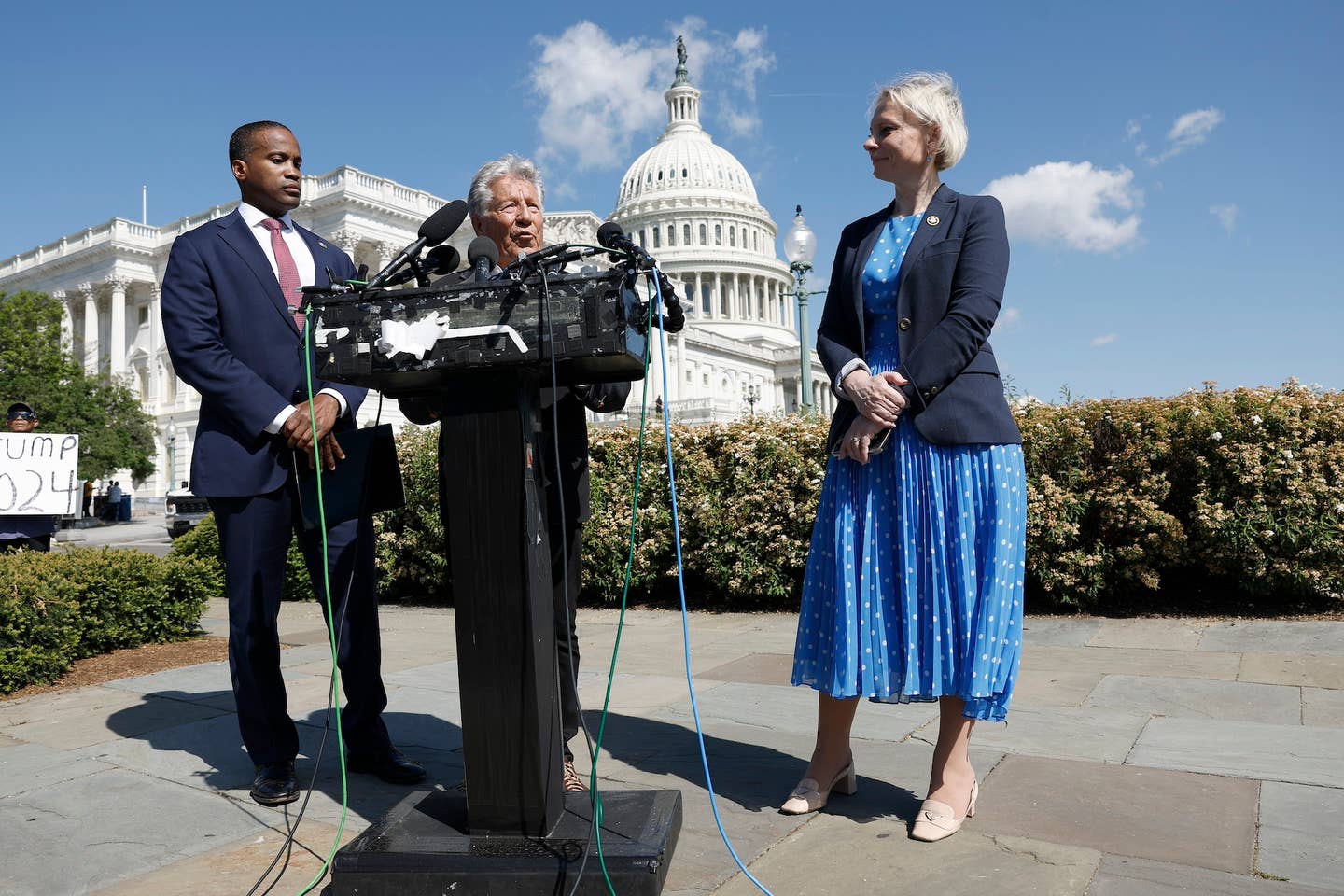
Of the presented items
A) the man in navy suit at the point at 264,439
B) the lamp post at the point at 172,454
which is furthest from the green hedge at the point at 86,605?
the lamp post at the point at 172,454

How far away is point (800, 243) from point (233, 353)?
41.4 feet

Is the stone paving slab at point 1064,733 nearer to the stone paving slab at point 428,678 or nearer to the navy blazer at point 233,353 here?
the stone paving slab at point 428,678

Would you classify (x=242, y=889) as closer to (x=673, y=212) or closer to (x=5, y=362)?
(x=5, y=362)

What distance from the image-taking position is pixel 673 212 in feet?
318

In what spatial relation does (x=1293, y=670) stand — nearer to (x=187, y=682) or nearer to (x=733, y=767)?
(x=733, y=767)

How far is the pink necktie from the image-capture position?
3672mm

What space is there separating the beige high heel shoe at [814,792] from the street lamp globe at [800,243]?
12687mm

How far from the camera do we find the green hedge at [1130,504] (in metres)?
6.93

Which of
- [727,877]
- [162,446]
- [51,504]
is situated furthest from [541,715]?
[162,446]

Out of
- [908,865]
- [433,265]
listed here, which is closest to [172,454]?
[433,265]

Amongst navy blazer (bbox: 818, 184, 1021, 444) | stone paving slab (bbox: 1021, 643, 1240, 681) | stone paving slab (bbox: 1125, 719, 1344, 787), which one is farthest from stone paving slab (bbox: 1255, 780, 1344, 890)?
stone paving slab (bbox: 1021, 643, 1240, 681)

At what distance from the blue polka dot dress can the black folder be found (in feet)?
4.81

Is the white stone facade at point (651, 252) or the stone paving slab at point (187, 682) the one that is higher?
the white stone facade at point (651, 252)

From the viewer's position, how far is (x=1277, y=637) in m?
6.37
